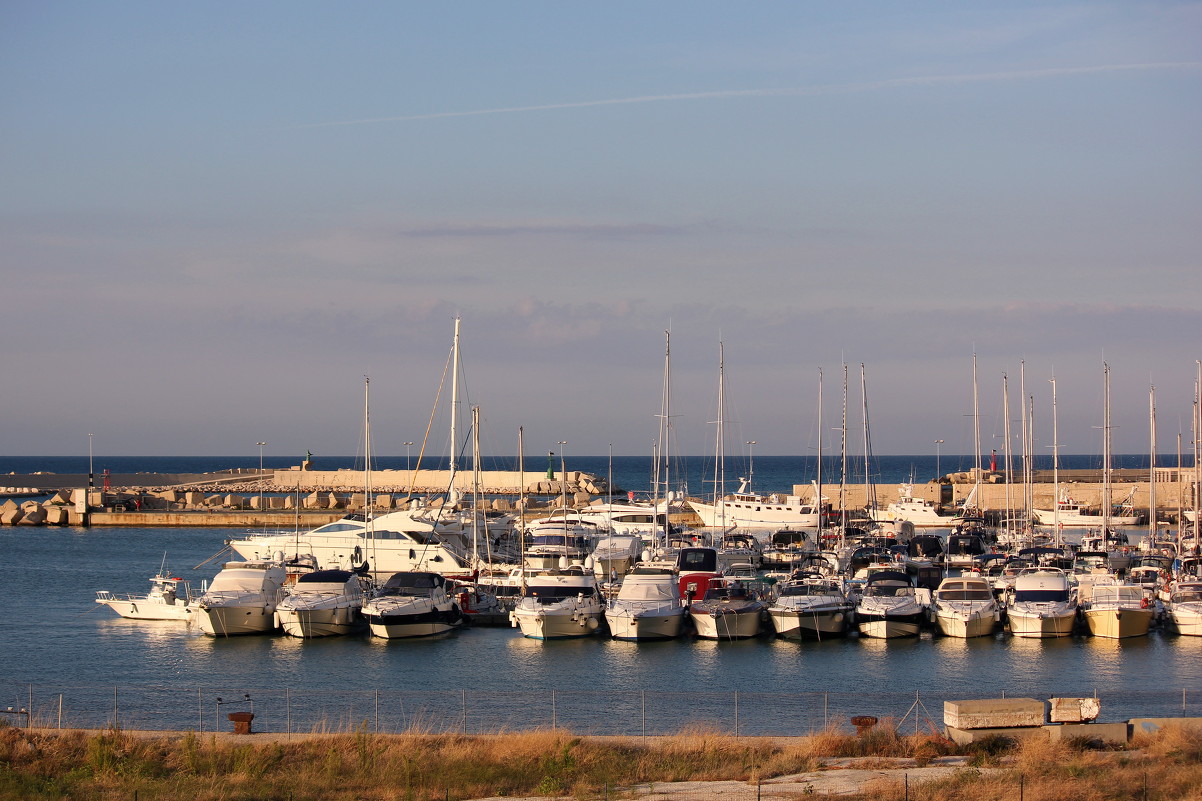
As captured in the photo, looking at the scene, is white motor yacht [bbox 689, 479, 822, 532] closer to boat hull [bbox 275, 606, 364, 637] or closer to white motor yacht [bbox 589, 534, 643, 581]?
white motor yacht [bbox 589, 534, 643, 581]

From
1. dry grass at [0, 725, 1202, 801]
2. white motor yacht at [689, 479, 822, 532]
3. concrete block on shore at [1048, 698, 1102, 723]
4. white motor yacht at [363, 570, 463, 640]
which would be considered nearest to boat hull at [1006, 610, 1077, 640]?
concrete block on shore at [1048, 698, 1102, 723]

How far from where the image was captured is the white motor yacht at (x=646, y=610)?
130 ft

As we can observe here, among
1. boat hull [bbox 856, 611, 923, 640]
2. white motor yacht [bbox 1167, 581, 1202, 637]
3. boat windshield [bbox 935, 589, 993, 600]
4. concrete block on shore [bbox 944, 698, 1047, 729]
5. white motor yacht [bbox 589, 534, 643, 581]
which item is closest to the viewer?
concrete block on shore [bbox 944, 698, 1047, 729]

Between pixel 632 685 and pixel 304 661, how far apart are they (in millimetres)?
10199

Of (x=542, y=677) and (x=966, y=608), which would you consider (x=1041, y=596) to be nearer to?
(x=966, y=608)

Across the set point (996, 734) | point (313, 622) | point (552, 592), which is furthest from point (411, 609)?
point (996, 734)

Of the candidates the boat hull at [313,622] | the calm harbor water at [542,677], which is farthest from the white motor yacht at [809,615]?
the boat hull at [313,622]

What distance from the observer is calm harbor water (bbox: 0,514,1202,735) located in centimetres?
2836

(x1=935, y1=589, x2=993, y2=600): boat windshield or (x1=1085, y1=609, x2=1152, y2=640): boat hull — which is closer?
(x1=1085, y1=609, x2=1152, y2=640): boat hull

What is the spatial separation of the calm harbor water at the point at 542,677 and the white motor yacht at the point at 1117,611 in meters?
0.47

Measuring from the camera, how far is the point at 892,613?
39.8m

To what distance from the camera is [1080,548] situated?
191 ft

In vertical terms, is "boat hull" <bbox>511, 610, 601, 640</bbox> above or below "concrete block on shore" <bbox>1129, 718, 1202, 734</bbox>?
below

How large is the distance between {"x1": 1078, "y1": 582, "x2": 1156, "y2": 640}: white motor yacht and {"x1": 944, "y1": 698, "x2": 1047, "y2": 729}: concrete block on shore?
17968mm
